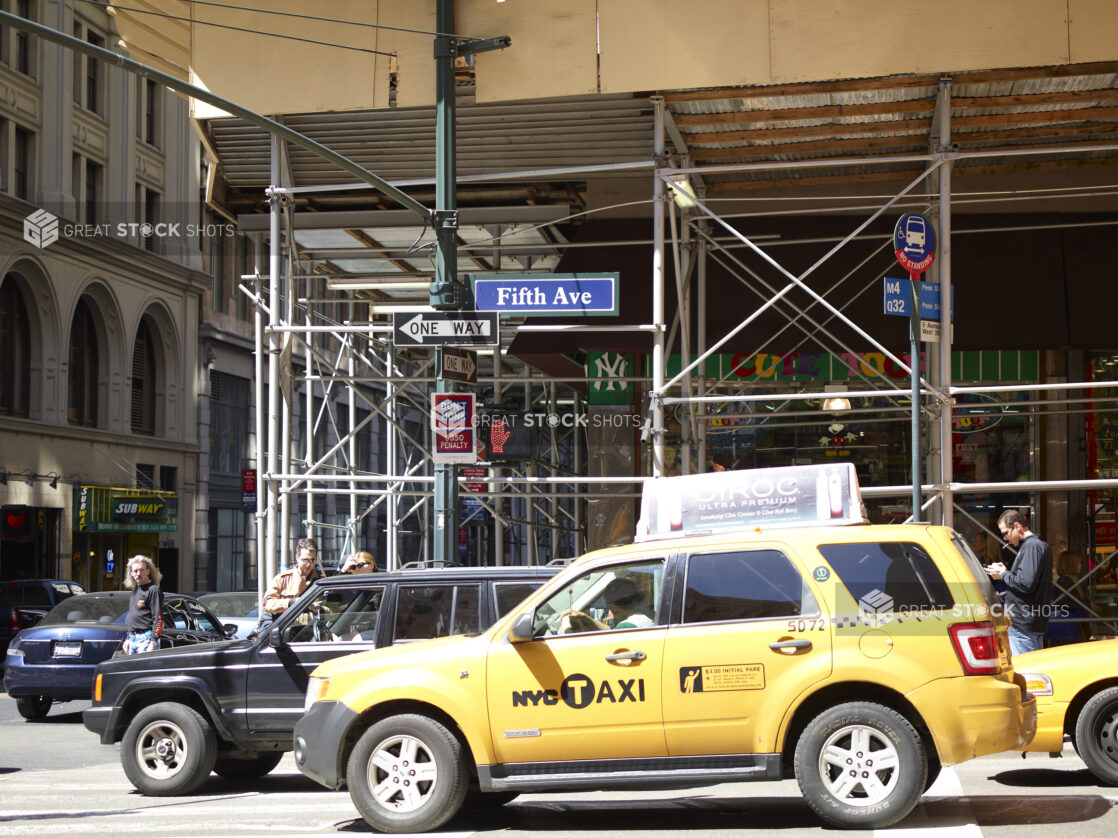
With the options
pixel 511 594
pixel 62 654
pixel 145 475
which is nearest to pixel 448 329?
pixel 511 594

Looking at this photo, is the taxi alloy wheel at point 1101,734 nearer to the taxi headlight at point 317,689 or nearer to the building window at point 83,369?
the taxi headlight at point 317,689

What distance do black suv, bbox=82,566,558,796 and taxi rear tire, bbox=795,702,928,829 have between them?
264 centimetres

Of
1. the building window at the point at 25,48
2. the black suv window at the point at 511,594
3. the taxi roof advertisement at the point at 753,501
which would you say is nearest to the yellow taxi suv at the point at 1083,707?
the taxi roof advertisement at the point at 753,501

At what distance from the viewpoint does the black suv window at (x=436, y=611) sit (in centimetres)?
983

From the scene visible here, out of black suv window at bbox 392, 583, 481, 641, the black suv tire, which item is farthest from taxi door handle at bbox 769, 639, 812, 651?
the black suv tire

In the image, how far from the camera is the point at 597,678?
27.1 feet

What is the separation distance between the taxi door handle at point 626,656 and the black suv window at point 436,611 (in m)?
1.77

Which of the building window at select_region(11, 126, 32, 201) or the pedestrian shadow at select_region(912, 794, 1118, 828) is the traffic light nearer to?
the pedestrian shadow at select_region(912, 794, 1118, 828)

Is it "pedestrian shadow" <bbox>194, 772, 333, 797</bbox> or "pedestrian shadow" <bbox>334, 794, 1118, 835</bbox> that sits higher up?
"pedestrian shadow" <bbox>334, 794, 1118, 835</bbox>

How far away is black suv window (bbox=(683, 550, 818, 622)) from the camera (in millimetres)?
8086

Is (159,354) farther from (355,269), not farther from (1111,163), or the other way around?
(1111,163)

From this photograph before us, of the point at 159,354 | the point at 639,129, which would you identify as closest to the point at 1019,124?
the point at 639,129

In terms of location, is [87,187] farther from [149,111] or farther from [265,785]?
[265,785]

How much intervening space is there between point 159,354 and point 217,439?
155 inches
